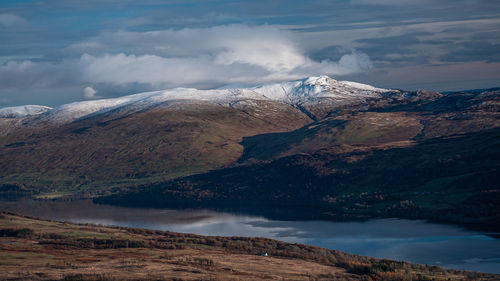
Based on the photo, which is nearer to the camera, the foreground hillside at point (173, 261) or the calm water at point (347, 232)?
the foreground hillside at point (173, 261)

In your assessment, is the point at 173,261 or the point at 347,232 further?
the point at 347,232

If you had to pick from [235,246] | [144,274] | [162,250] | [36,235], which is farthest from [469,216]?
[144,274]

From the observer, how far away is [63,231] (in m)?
85.7

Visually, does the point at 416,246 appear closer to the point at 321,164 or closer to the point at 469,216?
the point at 469,216

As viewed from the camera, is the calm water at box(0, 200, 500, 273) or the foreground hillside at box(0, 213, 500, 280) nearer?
the foreground hillside at box(0, 213, 500, 280)

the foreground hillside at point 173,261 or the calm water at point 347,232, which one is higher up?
the calm water at point 347,232

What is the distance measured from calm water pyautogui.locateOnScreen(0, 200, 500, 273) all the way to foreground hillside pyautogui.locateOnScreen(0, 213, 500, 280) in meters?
23.0

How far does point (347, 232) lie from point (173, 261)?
66.6 meters

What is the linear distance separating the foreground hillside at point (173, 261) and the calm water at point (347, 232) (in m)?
23.0

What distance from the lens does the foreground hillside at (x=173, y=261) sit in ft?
155

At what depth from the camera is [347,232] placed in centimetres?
11662

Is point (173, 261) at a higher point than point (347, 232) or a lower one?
lower

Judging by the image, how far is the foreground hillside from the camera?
47.2m

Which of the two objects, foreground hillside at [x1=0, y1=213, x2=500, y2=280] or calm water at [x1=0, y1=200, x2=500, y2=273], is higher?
calm water at [x1=0, y1=200, x2=500, y2=273]
